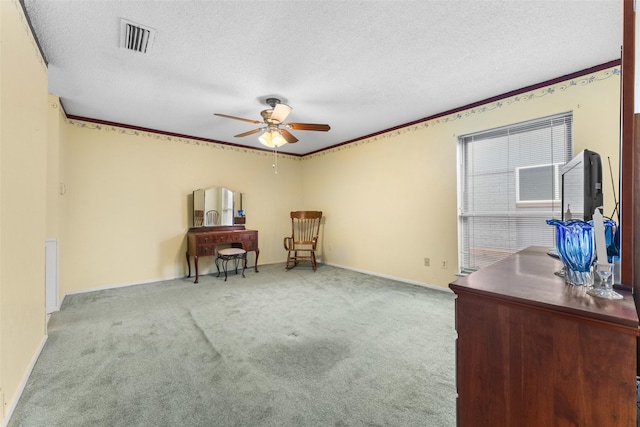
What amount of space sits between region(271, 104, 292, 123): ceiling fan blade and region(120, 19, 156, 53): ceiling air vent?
112 centimetres

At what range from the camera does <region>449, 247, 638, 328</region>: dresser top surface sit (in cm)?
74

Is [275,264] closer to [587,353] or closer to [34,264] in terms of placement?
[34,264]

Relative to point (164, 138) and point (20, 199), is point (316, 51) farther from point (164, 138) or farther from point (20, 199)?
point (164, 138)

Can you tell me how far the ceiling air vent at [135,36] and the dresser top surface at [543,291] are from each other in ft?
8.42

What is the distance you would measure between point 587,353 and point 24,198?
280 centimetres

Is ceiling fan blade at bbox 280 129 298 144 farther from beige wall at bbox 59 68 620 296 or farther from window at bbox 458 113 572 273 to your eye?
window at bbox 458 113 572 273

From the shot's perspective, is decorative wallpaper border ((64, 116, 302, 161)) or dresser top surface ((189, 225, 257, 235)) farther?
dresser top surface ((189, 225, 257, 235))

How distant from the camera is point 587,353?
29.8 inches

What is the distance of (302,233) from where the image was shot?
19.1ft

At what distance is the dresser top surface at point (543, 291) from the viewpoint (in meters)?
0.74

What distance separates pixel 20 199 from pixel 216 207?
125 inches

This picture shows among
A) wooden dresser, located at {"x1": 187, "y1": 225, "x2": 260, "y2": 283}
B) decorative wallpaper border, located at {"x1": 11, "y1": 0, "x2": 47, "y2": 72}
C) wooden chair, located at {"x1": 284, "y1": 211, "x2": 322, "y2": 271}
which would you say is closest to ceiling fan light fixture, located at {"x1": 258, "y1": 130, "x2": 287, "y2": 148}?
decorative wallpaper border, located at {"x1": 11, "y1": 0, "x2": 47, "y2": 72}

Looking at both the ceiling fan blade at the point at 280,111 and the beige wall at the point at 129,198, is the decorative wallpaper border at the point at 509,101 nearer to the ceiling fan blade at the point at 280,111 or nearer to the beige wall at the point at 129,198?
the ceiling fan blade at the point at 280,111

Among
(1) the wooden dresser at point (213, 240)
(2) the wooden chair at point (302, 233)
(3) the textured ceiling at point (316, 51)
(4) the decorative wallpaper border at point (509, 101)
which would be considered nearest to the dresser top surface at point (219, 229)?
(1) the wooden dresser at point (213, 240)
